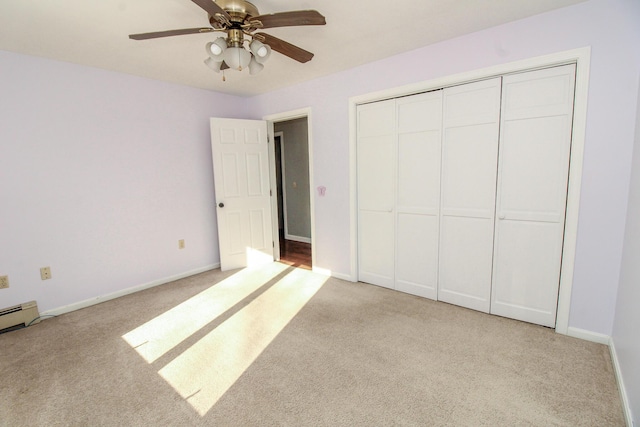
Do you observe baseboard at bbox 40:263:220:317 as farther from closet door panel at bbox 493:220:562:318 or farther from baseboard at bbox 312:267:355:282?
closet door panel at bbox 493:220:562:318

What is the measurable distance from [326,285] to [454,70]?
254 centimetres

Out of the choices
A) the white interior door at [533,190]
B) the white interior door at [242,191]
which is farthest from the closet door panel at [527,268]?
the white interior door at [242,191]

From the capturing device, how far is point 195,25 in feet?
7.33

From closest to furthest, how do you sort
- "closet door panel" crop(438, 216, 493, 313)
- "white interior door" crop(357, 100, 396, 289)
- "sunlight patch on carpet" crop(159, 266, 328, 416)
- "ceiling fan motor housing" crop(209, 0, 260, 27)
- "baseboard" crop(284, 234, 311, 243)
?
"ceiling fan motor housing" crop(209, 0, 260, 27) < "sunlight patch on carpet" crop(159, 266, 328, 416) < "closet door panel" crop(438, 216, 493, 313) < "white interior door" crop(357, 100, 396, 289) < "baseboard" crop(284, 234, 311, 243)

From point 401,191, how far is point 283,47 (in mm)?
1769

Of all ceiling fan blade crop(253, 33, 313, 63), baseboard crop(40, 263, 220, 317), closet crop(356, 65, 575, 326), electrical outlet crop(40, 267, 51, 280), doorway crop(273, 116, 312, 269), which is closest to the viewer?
ceiling fan blade crop(253, 33, 313, 63)

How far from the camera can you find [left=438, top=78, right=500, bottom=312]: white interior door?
2.56m

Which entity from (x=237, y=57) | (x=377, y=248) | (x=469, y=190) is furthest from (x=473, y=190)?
(x=237, y=57)

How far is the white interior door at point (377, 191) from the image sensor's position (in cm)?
314

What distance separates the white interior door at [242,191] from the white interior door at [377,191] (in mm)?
1543

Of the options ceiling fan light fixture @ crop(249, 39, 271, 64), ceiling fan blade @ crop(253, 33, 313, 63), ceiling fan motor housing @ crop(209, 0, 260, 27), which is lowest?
ceiling fan light fixture @ crop(249, 39, 271, 64)

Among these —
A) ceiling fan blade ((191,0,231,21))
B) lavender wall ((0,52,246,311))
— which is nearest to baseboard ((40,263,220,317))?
lavender wall ((0,52,246,311))

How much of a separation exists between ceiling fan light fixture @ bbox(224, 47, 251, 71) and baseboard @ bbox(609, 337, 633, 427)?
9.64ft

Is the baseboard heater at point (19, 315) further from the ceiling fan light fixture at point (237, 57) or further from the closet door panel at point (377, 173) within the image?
the closet door panel at point (377, 173)
